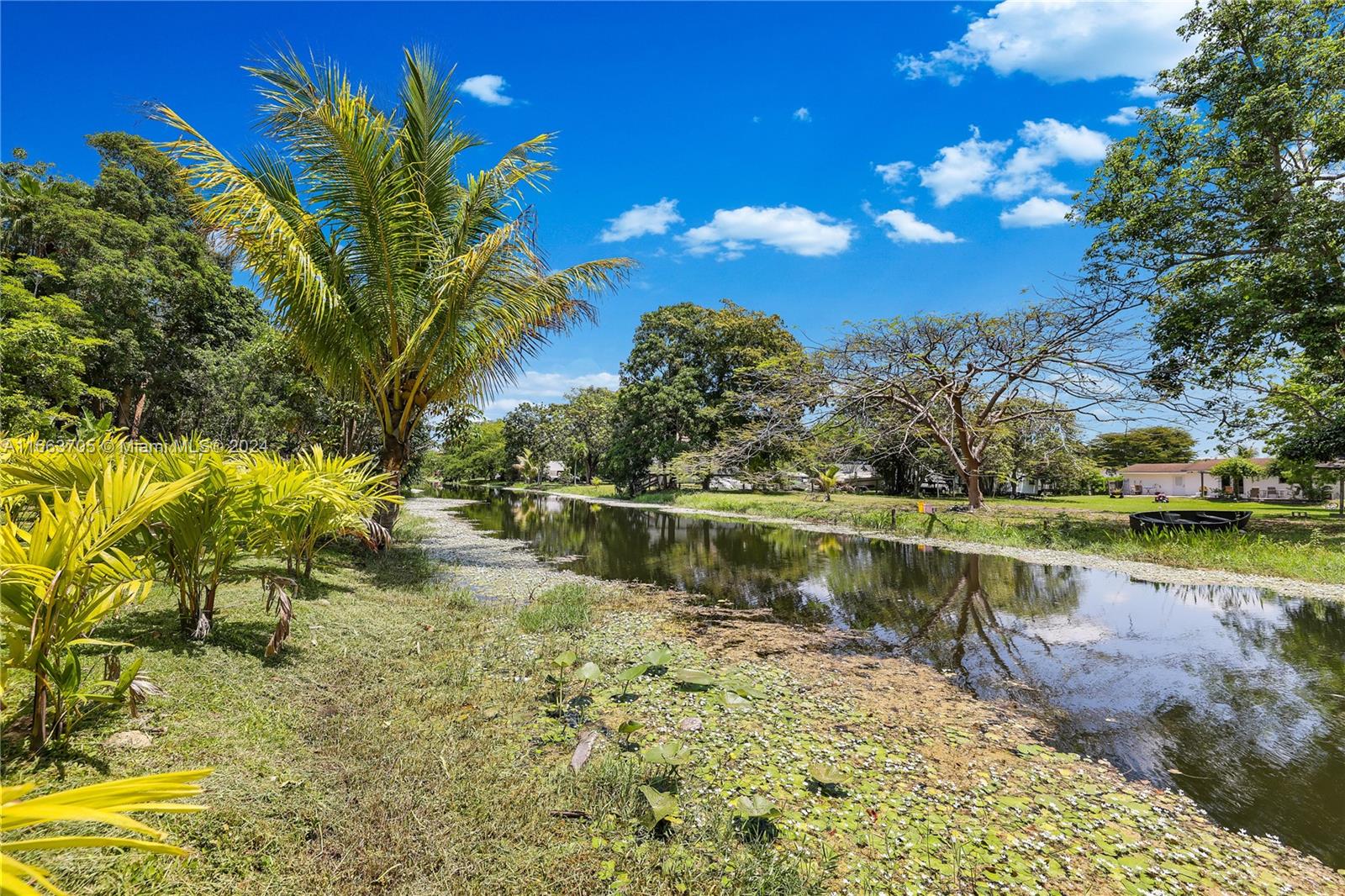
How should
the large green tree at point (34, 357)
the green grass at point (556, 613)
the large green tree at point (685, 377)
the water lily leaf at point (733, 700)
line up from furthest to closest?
the large green tree at point (685, 377)
the large green tree at point (34, 357)
the green grass at point (556, 613)
the water lily leaf at point (733, 700)

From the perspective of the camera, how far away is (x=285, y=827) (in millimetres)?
2277

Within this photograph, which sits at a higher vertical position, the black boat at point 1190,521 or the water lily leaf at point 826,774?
the black boat at point 1190,521

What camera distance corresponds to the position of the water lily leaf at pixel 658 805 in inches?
106

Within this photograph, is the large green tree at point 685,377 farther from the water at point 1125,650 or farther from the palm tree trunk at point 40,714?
the palm tree trunk at point 40,714

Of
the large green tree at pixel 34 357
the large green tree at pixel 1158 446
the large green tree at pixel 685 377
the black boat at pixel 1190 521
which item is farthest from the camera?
the large green tree at pixel 1158 446

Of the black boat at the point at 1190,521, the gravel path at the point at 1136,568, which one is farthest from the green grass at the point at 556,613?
the black boat at the point at 1190,521

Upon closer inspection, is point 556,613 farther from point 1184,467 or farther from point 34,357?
point 1184,467

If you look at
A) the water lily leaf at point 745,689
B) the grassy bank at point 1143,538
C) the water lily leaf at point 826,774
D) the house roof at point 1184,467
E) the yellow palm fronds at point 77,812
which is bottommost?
the water lily leaf at point 745,689

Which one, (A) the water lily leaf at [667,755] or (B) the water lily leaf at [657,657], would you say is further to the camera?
(B) the water lily leaf at [657,657]

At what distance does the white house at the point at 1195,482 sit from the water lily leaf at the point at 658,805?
50.9 metres

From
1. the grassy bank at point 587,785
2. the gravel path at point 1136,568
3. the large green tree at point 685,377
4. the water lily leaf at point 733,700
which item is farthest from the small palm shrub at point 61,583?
the large green tree at point 685,377

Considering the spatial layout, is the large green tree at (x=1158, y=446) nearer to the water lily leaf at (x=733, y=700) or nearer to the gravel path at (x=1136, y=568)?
the gravel path at (x=1136, y=568)

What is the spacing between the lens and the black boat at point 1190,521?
12.1 meters

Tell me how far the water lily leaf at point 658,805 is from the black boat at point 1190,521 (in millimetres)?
14319
